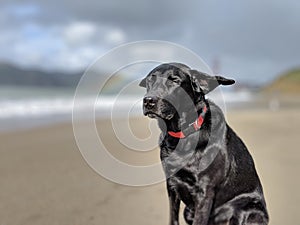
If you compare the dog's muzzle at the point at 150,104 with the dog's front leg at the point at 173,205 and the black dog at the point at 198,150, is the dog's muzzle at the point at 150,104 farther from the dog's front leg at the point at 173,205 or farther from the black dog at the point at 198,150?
the dog's front leg at the point at 173,205

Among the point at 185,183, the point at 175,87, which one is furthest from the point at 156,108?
the point at 185,183

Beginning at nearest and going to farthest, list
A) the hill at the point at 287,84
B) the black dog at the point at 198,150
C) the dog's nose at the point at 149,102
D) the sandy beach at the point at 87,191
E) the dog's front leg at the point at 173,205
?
the dog's nose at the point at 149,102, the black dog at the point at 198,150, the dog's front leg at the point at 173,205, the sandy beach at the point at 87,191, the hill at the point at 287,84

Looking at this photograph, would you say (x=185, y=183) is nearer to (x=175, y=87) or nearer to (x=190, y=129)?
(x=190, y=129)

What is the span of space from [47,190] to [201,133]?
393cm

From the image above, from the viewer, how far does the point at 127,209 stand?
241 inches

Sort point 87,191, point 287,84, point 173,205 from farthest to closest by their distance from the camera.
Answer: point 287,84, point 87,191, point 173,205

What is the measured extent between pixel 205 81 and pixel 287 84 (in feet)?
355

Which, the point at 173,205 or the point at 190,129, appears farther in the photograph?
the point at 173,205

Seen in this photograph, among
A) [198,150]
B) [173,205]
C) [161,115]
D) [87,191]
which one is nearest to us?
[161,115]

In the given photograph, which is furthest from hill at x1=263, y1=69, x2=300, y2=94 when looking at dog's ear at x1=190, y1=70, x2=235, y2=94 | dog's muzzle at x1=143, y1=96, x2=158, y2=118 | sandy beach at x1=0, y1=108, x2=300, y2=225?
dog's muzzle at x1=143, y1=96, x2=158, y2=118

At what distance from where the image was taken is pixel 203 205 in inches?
153

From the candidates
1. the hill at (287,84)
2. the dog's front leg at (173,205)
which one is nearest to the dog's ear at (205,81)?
the dog's front leg at (173,205)

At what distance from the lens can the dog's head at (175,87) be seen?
148 inches

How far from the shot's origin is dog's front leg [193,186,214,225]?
3.89m
